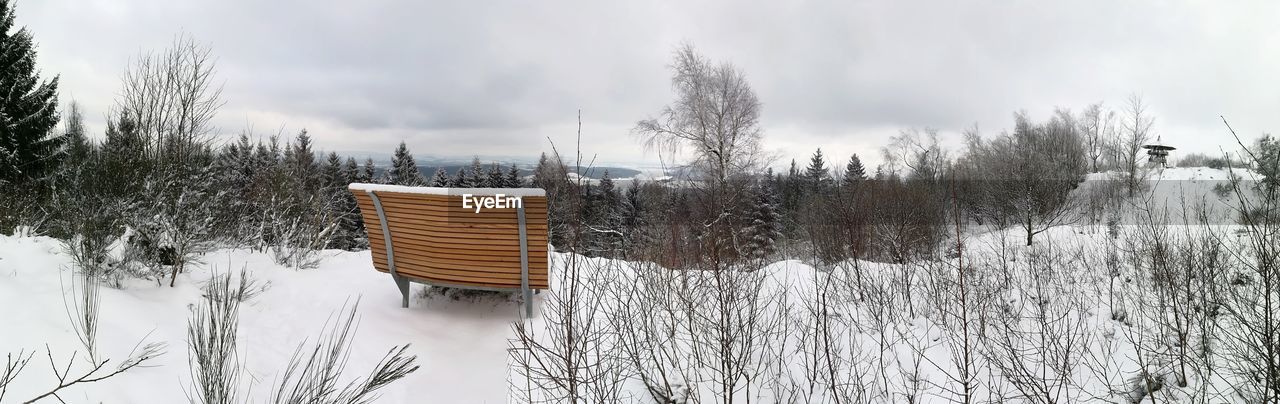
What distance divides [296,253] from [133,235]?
6.56 ft

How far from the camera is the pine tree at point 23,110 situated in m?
12.5

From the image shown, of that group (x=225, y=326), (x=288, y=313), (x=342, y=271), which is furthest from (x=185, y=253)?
(x=225, y=326)

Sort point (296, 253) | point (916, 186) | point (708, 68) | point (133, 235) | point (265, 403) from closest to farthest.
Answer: point (265, 403)
point (133, 235)
point (296, 253)
point (916, 186)
point (708, 68)

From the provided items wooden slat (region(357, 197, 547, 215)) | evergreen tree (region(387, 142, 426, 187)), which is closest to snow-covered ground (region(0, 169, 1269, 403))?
wooden slat (region(357, 197, 547, 215))

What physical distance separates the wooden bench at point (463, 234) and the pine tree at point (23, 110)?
14975mm

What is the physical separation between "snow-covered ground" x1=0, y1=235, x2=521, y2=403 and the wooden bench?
15.6 inches

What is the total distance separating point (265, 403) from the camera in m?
2.46

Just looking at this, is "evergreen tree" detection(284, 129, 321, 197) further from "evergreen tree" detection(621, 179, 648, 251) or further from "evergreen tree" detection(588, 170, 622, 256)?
"evergreen tree" detection(588, 170, 622, 256)

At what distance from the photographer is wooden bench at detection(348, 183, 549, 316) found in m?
3.57

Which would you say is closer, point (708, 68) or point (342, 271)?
point (342, 271)

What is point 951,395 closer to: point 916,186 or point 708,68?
point 916,186

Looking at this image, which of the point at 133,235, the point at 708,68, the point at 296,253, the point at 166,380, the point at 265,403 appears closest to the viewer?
the point at 166,380

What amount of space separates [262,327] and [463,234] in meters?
1.42

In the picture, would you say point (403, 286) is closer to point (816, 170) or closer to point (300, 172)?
point (300, 172)
